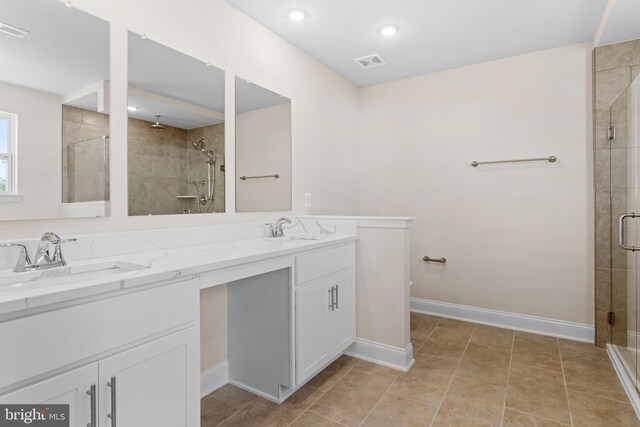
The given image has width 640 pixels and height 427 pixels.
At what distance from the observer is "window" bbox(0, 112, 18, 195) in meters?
1.23

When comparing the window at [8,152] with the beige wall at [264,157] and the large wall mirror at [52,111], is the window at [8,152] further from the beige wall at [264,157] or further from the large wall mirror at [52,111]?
the beige wall at [264,157]

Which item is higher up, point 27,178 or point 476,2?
point 476,2

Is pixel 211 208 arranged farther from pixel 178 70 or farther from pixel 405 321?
pixel 405 321

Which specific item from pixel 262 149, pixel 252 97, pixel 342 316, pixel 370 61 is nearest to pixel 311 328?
pixel 342 316

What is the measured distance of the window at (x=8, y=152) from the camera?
1229mm

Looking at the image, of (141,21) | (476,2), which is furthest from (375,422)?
(476,2)

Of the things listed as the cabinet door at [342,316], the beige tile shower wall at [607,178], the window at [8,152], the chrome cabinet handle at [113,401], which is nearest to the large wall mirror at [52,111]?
the window at [8,152]

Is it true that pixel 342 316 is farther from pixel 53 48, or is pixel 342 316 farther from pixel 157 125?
pixel 53 48

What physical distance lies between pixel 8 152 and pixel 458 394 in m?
2.36

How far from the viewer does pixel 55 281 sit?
1.19 m

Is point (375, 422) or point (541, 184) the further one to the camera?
point (541, 184)

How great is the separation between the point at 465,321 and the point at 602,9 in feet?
8.18

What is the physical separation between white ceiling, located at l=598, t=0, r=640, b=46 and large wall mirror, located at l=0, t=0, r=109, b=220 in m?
2.84

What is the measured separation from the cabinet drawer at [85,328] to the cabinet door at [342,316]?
1088 mm
